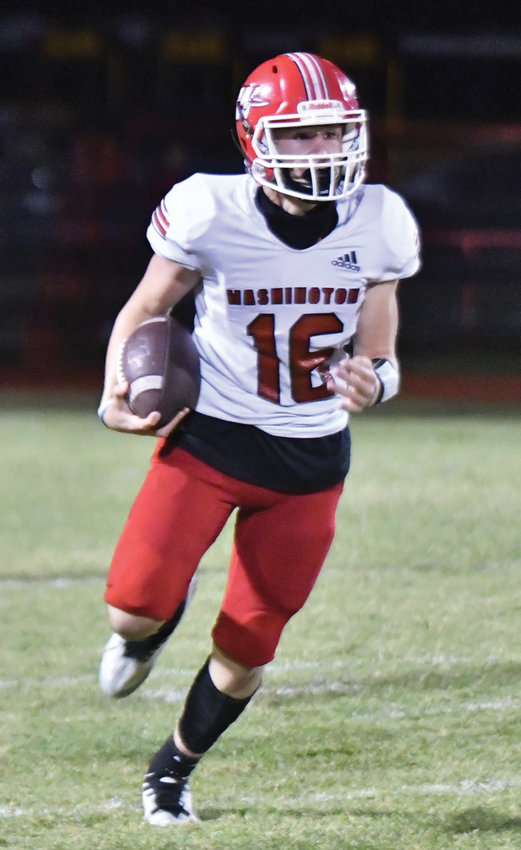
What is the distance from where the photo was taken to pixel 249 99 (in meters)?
3.11

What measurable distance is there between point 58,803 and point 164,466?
0.78 m

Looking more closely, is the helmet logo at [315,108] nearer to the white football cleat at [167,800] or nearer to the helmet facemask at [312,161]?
the helmet facemask at [312,161]

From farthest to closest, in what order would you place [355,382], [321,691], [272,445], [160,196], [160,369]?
1. [160,196]
2. [321,691]
3. [272,445]
4. [160,369]
5. [355,382]

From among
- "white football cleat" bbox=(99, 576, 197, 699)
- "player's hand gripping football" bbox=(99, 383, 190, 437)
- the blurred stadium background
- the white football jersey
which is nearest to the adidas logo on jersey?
the white football jersey

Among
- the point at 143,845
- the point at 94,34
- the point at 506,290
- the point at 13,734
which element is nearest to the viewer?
the point at 143,845

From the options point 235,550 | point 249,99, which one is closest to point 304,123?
point 249,99

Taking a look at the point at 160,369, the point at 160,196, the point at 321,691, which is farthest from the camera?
the point at 160,196

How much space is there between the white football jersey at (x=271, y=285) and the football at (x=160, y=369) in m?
0.07

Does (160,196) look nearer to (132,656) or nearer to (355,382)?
(132,656)

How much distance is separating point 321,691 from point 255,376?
50.6 inches

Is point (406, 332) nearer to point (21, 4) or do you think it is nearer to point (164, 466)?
point (21, 4)

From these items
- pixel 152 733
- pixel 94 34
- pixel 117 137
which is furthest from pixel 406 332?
pixel 152 733

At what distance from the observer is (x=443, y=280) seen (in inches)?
473

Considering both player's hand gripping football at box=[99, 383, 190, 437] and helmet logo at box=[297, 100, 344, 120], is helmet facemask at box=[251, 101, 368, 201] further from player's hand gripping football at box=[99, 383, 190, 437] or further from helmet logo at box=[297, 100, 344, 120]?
player's hand gripping football at box=[99, 383, 190, 437]
